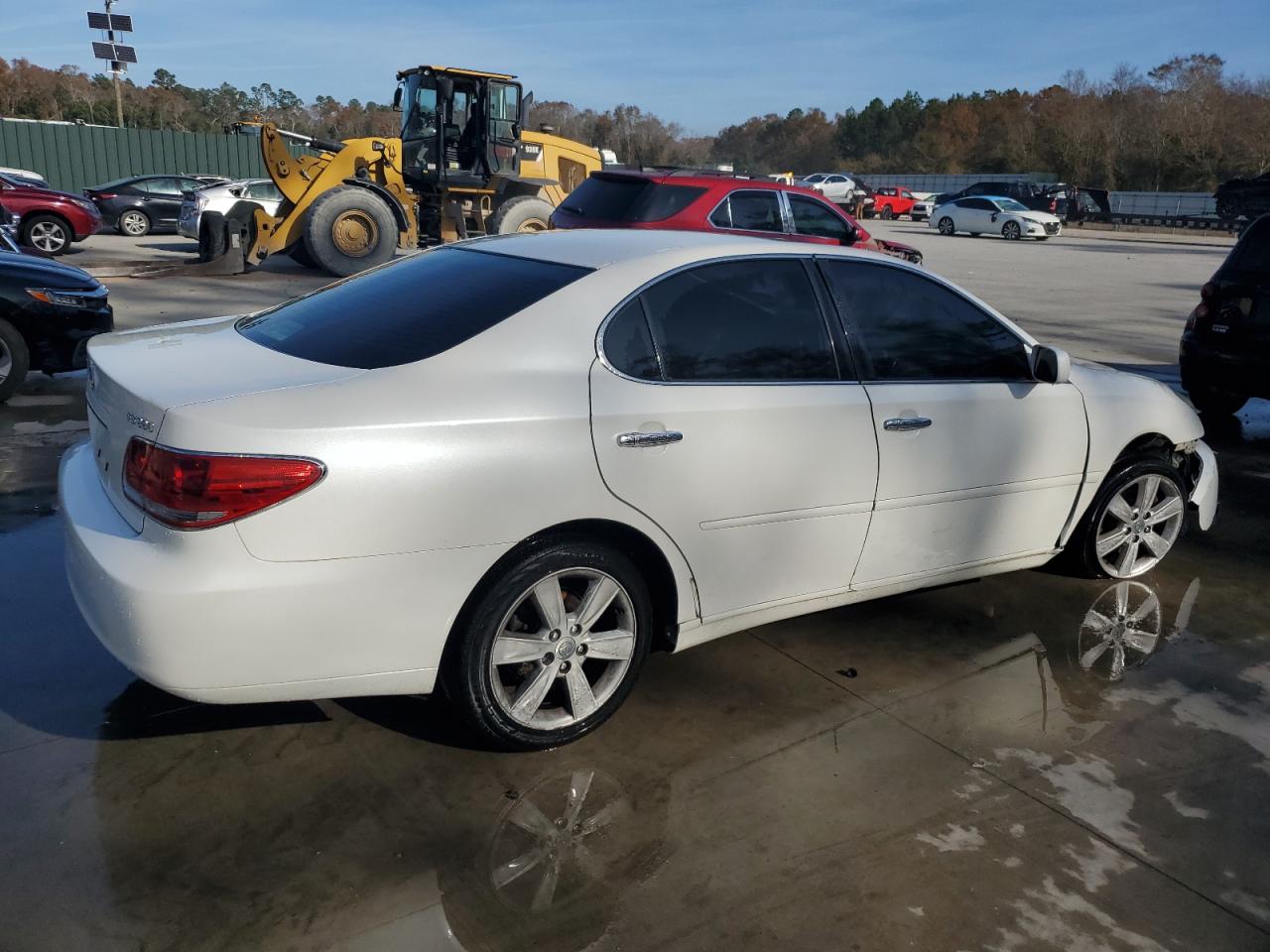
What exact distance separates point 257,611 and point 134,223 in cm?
2461

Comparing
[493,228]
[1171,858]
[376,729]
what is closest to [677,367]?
[376,729]

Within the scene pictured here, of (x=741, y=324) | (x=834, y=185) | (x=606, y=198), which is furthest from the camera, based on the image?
(x=834, y=185)

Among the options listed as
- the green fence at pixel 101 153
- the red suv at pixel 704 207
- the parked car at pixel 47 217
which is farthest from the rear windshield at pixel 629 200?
the green fence at pixel 101 153

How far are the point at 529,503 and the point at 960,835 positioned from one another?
1533 mm

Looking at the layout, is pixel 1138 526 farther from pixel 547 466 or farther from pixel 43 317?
pixel 43 317

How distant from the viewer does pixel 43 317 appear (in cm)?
725

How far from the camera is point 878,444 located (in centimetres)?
374

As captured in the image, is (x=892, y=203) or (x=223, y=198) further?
(x=892, y=203)

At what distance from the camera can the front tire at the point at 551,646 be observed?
3.05 meters

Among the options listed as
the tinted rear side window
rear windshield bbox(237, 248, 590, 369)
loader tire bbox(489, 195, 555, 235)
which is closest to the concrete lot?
rear windshield bbox(237, 248, 590, 369)

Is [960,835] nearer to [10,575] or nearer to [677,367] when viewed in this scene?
[677,367]

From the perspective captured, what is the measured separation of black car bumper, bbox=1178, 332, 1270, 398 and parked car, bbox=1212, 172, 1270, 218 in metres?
27.8

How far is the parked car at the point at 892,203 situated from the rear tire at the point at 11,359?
143 feet

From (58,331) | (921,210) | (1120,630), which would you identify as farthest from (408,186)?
(921,210)
